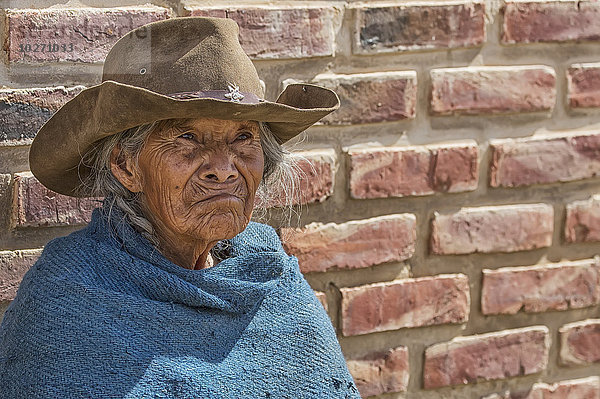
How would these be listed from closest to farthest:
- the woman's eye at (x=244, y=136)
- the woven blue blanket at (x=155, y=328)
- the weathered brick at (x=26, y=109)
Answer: the woven blue blanket at (x=155, y=328), the woman's eye at (x=244, y=136), the weathered brick at (x=26, y=109)

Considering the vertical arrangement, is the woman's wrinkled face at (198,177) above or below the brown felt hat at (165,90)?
below

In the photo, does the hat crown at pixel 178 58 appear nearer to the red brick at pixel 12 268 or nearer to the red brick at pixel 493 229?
→ the red brick at pixel 12 268

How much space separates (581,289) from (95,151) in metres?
1.42

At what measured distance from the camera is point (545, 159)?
8.51 feet

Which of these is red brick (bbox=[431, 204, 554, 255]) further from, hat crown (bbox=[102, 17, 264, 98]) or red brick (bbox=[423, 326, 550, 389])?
hat crown (bbox=[102, 17, 264, 98])

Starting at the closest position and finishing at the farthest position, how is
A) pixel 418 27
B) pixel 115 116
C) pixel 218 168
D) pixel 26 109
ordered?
pixel 115 116, pixel 218 168, pixel 26 109, pixel 418 27

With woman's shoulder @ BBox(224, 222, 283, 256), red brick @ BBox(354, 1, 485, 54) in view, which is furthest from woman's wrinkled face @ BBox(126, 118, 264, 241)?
red brick @ BBox(354, 1, 485, 54)

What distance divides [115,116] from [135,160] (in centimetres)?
16

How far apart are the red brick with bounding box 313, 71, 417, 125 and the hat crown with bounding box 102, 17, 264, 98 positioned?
0.47m

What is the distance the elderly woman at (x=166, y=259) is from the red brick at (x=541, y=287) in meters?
0.68

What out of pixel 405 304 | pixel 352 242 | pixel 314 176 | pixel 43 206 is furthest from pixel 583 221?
pixel 43 206

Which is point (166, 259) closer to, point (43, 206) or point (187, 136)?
point (187, 136)

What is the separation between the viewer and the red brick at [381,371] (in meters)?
2.50

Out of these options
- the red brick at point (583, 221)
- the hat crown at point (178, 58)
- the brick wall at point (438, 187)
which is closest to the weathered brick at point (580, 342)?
the brick wall at point (438, 187)
